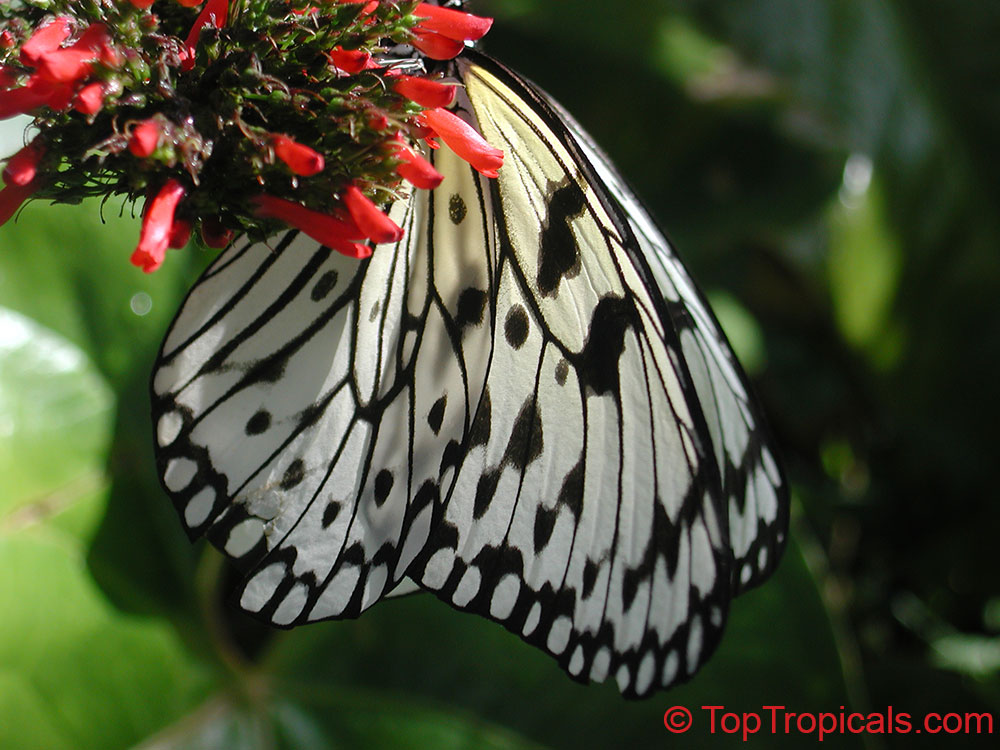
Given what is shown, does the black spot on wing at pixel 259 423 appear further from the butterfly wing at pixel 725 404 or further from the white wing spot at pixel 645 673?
the white wing spot at pixel 645 673

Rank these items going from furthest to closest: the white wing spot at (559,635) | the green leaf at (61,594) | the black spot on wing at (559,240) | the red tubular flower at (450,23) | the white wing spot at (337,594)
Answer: the green leaf at (61,594) → the white wing spot at (559,635) → the white wing spot at (337,594) → the black spot on wing at (559,240) → the red tubular flower at (450,23)

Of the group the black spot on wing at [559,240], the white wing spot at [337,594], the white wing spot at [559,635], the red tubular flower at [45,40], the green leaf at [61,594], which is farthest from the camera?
the green leaf at [61,594]

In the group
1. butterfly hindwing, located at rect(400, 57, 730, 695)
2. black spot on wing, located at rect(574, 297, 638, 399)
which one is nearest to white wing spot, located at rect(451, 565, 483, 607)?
butterfly hindwing, located at rect(400, 57, 730, 695)

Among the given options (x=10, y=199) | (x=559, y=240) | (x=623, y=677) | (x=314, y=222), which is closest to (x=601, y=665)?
(x=623, y=677)

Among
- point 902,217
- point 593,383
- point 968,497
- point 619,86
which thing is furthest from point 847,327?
point 593,383

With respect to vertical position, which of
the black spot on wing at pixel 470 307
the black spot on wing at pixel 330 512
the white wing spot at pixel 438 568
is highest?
the black spot on wing at pixel 470 307

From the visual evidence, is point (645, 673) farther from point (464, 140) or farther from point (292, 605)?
point (464, 140)

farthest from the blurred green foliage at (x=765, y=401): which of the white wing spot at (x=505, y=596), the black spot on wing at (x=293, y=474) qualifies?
the black spot on wing at (x=293, y=474)
